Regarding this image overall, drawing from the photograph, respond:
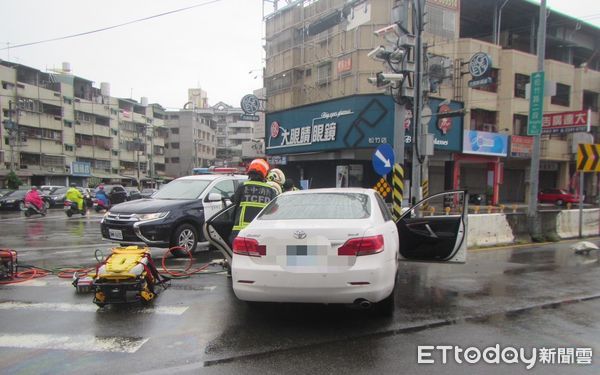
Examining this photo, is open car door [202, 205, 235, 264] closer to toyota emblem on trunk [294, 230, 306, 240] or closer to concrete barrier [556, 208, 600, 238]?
toyota emblem on trunk [294, 230, 306, 240]

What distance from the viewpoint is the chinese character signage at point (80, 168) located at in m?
51.1

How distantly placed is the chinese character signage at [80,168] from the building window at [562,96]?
49877 millimetres

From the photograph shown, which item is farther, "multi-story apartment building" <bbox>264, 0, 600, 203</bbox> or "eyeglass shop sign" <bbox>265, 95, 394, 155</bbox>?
"multi-story apartment building" <bbox>264, 0, 600, 203</bbox>

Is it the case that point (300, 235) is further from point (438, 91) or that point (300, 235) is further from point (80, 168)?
point (80, 168)

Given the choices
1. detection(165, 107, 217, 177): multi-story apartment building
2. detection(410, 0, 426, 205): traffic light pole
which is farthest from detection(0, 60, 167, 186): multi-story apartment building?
detection(410, 0, 426, 205): traffic light pole

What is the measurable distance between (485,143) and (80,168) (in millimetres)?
44992

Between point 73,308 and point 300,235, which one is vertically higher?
point 300,235

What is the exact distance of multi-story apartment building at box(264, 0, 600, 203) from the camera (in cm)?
2591

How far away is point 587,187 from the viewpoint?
133 feet

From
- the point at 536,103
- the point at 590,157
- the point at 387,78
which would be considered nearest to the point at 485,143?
the point at 590,157

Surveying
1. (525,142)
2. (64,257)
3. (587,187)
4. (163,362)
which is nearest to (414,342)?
(163,362)

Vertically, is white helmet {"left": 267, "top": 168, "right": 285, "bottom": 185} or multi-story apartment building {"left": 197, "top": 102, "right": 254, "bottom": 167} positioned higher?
multi-story apartment building {"left": 197, "top": 102, "right": 254, "bottom": 167}

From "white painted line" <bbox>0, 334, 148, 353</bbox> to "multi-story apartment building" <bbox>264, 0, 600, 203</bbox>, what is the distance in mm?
20667

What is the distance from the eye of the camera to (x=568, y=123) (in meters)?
24.1
